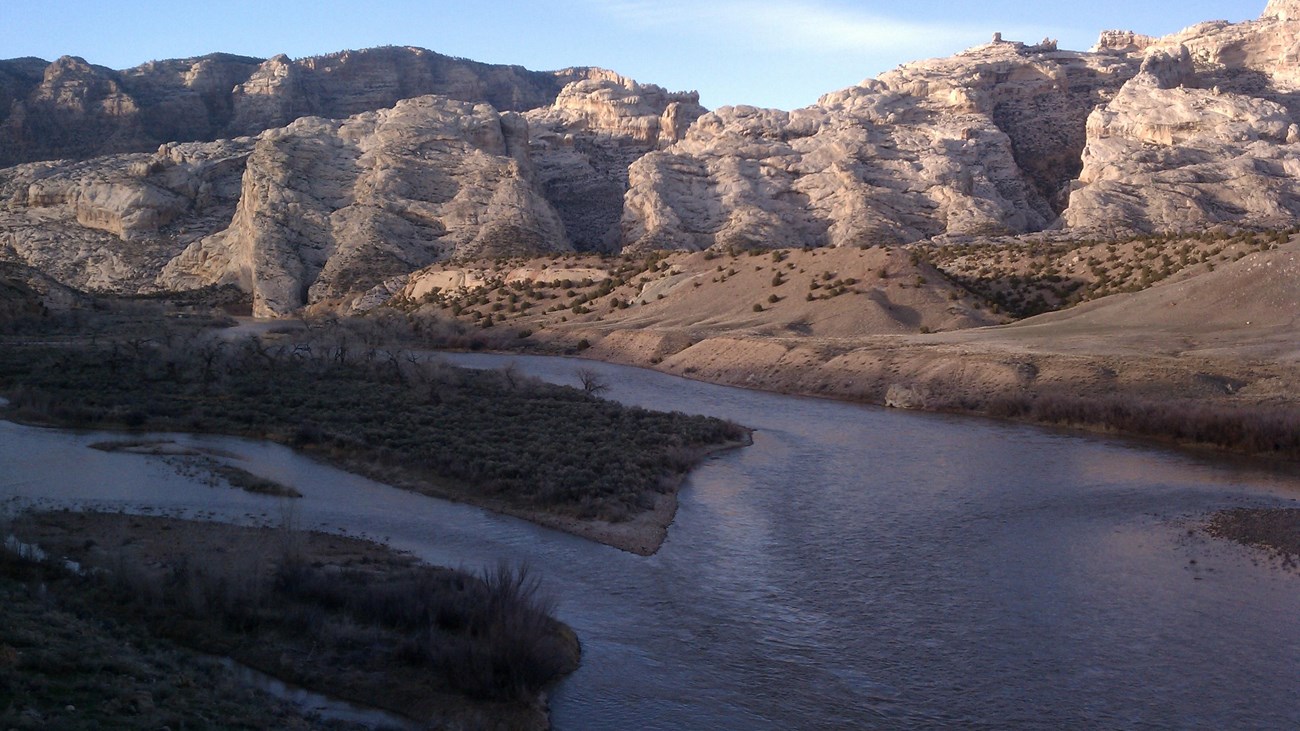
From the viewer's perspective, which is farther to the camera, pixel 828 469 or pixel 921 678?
pixel 828 469

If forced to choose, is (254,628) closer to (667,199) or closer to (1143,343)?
(1143,343)

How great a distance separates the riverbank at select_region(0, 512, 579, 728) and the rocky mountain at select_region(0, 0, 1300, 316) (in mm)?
61607

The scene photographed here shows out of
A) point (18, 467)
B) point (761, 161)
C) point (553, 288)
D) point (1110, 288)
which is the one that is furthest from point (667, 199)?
point (18, 467)

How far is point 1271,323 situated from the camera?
38.1 metres

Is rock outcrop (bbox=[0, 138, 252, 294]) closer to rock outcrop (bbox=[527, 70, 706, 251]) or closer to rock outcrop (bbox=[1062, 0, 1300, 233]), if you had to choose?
rock outcrop (bbox=[527, 70, 706, 251])

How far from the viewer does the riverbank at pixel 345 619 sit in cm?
1140

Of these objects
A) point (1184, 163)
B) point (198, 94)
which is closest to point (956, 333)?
point (1184, 163)

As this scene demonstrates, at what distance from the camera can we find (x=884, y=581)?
16.6m

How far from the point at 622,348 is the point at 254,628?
41.2 meters

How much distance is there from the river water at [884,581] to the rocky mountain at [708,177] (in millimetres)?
54466

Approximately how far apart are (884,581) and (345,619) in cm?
784

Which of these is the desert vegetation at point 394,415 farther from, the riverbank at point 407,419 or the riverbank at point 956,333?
the riverbank at point 956,333

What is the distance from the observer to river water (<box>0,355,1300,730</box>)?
12.3 metres

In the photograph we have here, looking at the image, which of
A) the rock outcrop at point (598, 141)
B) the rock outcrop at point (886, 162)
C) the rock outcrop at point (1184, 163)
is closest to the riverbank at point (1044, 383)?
the rock outcrop at point (886, 162)
